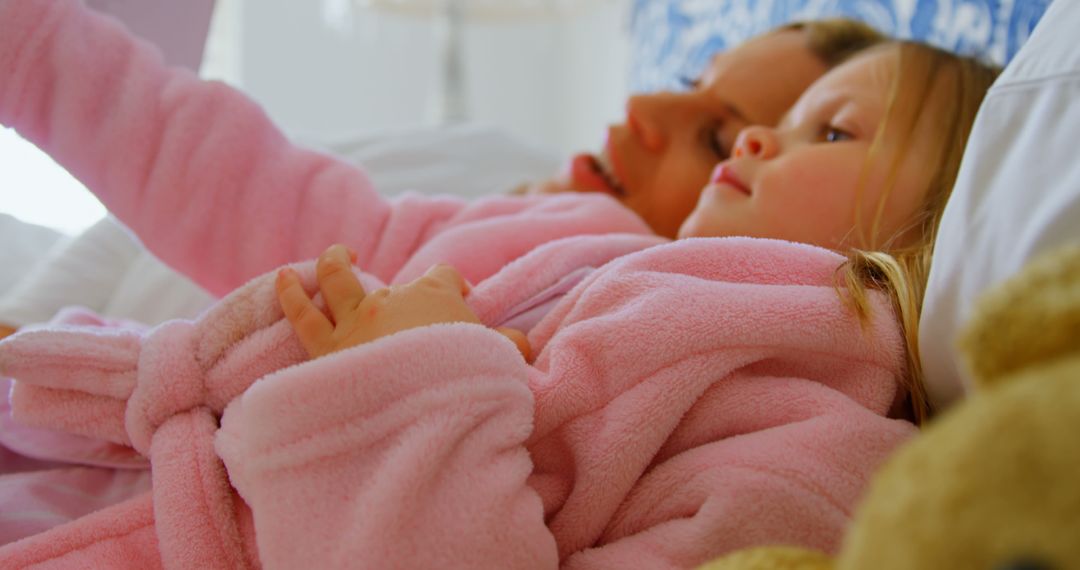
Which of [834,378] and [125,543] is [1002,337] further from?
[125,543]

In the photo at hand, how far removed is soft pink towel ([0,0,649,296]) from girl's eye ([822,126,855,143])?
0.21 meters

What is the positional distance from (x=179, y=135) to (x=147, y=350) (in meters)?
0.35

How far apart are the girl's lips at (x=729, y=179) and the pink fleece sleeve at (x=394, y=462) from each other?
15.8 inches

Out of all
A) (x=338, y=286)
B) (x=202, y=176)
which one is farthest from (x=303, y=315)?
(x=202, y=176)

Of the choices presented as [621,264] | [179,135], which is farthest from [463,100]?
[621,264]

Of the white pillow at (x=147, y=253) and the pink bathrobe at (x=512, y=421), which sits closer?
the pink bathrobe at (x=512, y=421)

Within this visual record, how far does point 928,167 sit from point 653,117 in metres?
0.36

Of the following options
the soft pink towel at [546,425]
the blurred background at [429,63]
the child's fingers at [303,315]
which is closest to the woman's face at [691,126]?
the soft pink towel at [546,425]

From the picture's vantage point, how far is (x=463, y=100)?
2438mm

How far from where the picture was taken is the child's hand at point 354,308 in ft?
1.64

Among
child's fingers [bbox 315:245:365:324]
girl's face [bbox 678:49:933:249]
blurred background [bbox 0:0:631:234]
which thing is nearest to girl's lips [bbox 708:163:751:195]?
girl's face [bbox 678:49:933:249]

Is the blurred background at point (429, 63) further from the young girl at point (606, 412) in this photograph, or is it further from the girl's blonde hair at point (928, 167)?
the young girl at point (606, 412)

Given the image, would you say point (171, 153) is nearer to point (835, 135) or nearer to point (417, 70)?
point (835, 135)

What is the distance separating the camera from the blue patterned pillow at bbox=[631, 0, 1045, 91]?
31.8 inches
